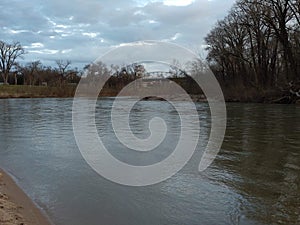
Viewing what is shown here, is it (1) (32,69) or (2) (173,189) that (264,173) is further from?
(1) (32,69)

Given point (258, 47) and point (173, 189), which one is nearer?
point (173, 189)

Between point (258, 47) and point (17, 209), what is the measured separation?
1754 inches

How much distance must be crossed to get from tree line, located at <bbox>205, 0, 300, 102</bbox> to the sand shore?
3498cm

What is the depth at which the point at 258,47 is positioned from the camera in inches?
1812

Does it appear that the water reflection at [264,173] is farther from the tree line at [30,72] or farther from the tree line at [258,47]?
the tree line at [30,72]

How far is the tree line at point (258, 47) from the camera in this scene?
37719 mm

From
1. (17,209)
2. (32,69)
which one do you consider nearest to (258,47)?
(17,209)

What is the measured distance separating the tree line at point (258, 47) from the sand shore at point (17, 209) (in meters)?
35.0

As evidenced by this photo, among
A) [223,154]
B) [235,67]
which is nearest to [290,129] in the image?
[223,154]

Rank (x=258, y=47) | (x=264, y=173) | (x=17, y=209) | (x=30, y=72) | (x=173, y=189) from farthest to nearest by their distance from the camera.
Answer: (x=30, y=72)
(x=258, y=47)
(x=264, y=173)
(x=173, y=189)
(x=17, y=209)

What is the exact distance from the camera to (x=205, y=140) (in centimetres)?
1305

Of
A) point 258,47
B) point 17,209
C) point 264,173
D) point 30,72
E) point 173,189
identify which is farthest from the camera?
point 30,72

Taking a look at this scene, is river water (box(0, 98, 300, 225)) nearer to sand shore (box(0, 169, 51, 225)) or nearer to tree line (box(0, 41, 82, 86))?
sand shore (box(0, 169, 51, 225))

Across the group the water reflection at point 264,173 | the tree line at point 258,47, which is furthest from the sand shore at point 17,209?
the tree line at point 258,47
